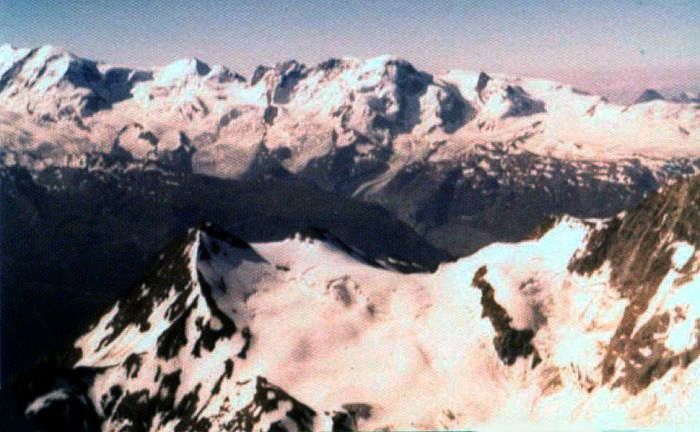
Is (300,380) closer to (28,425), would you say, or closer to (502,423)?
(502,423)

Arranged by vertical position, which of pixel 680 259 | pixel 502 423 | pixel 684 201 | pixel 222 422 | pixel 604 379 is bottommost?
pixel 222 422

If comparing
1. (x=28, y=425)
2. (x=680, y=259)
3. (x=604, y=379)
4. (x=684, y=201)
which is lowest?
(x=28, y=425)

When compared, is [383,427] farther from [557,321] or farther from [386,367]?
[557,321]

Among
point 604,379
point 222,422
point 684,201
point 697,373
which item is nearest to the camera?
point 697,373

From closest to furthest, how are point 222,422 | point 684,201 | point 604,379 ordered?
point 604,379
point 222,422
point 684,201

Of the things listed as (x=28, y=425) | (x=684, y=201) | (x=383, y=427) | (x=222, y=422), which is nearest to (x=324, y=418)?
(x=383, y=427)

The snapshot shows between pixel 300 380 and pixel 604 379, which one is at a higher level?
pixel 604 379

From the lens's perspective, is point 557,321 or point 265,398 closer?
point 265,398

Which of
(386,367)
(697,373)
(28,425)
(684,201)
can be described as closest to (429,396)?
(386,367)

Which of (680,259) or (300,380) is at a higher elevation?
(680,259)
